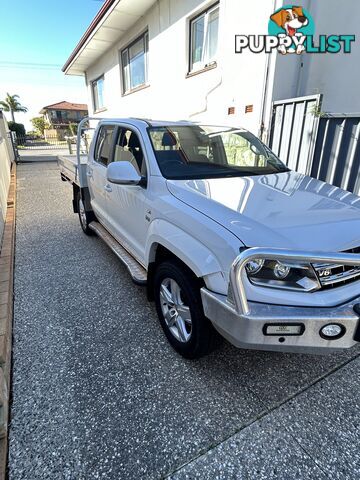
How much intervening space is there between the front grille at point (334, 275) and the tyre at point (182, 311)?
79 centimetres

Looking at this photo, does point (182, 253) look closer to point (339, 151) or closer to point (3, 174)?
point (339, 151)

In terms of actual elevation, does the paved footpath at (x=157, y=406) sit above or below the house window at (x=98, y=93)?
below

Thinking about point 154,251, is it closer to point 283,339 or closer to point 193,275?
point 193,275

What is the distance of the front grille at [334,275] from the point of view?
5.71 ft

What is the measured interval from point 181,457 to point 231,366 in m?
0.80

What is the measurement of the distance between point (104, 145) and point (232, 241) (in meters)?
2.94

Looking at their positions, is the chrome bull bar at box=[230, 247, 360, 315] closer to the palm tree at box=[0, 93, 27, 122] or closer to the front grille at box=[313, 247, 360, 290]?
the front grille at box=[313, 247, 360, 290]

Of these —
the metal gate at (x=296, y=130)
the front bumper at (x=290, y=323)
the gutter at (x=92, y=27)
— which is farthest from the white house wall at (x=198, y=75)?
the front bumper at (x=290, y=323)

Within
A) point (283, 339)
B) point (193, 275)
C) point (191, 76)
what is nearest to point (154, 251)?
point (193, 275)

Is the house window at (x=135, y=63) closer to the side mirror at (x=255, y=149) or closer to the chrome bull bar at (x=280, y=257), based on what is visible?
the side mirror at (x=255, y=149)

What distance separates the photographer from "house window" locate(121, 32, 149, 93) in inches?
372

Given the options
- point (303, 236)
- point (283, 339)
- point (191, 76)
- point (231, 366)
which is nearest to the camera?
point (283, 339)

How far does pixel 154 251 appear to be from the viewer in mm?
2598

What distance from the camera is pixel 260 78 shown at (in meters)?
5.23
